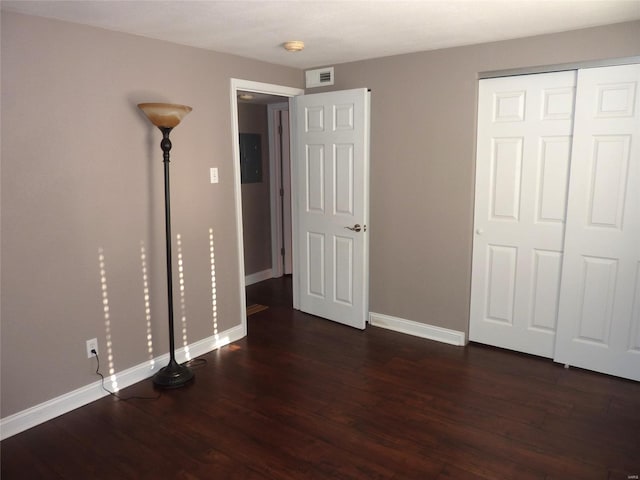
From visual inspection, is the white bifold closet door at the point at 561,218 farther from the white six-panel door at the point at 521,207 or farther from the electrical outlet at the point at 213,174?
the electrical outlet at the point at 213,174

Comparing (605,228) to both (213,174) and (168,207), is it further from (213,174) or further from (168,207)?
(168,207)

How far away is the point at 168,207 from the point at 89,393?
126 centimetres

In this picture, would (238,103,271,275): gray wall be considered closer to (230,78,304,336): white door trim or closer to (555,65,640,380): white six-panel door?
(230,78,304,336): white door trim

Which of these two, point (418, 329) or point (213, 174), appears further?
point (418, 329)

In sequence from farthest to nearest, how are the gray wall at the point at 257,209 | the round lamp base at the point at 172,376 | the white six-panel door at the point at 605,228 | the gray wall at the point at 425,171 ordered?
the gray wall at the point at 257,209, the gray wall at the point at 425,171, the round lamp base at the point at 172,376, the white six-panel door at the point at 605,228

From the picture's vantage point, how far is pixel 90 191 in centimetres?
281

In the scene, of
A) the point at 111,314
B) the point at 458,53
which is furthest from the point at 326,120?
the point at 111,314

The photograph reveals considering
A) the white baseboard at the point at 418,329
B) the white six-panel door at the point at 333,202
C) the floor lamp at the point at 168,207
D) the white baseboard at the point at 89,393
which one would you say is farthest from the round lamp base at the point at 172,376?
the white baseboard at the point at 418,329

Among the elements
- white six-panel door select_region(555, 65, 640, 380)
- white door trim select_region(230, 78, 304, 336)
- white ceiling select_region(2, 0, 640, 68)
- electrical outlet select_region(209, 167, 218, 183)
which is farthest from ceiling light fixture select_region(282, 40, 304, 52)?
white six-panel door select_region(555, 65, 640, 380)

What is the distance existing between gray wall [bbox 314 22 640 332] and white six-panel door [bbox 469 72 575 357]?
0.11m

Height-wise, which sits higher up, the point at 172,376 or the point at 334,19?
the point at 334,19

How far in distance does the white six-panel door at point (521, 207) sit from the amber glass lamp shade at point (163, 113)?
2139 mm

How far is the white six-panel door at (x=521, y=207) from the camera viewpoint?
3.20 meters

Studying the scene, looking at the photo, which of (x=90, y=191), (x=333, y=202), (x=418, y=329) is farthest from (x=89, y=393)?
(x=418, y=329)
